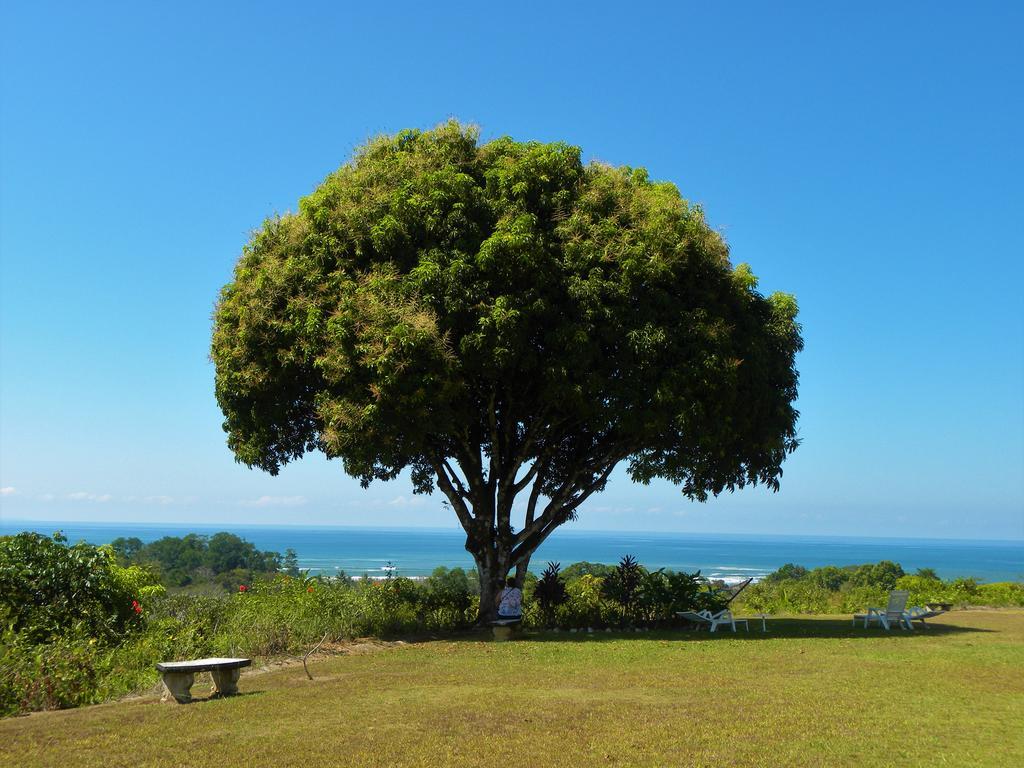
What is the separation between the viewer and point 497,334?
15430 mm

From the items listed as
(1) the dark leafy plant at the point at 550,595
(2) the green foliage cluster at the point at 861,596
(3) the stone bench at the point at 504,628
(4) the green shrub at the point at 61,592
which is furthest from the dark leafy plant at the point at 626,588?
(4) the green shrub at the point at 61,592

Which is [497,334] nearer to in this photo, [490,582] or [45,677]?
[490,582]

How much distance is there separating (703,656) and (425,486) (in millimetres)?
8784

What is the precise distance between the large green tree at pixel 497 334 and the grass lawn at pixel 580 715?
185 inches

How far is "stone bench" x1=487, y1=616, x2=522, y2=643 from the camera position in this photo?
15.9m

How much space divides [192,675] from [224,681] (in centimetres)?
41

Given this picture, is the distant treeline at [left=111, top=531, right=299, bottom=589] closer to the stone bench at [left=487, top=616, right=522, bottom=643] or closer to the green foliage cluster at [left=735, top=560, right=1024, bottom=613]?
the green foliage cluster at [left=735, top=560, right=1024, bottom=613]

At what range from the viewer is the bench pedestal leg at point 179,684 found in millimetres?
9820

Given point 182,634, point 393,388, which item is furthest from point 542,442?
point 182,634

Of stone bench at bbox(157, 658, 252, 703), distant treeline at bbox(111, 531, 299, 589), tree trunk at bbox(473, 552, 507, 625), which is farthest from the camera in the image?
distant treeline at bbox(111, 531, 299, 589)

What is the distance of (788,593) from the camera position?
24547 mm

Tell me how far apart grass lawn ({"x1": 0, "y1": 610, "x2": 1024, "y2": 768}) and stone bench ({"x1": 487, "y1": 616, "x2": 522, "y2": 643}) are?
1.88 meters

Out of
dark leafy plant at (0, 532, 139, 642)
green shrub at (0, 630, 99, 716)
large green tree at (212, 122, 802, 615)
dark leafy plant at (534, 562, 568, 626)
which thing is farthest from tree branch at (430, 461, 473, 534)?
green shrub at (0, 630, 99, 716)

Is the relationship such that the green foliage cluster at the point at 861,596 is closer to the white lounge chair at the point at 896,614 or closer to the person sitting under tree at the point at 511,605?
the white lounge chair at the point at 896,614
